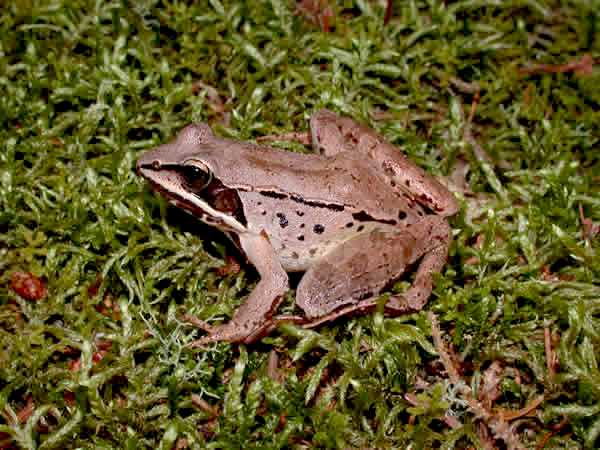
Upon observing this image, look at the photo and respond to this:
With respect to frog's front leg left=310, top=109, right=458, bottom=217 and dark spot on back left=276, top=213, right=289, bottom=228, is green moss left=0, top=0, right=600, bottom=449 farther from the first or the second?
dark spot on back left=276, top=213, right=289, bottom=228

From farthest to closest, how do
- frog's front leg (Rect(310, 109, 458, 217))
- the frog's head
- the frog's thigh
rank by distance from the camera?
frog's front leg (Rect(310, 109, 458, 217)), the frog's head, the frog's thigh

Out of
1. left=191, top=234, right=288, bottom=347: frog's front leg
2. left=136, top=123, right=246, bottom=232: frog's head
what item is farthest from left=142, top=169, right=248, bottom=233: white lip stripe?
left=191, top=234, right=288, bottom=347: frog's front leg

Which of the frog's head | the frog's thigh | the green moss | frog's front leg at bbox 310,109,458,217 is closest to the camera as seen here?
the green moss

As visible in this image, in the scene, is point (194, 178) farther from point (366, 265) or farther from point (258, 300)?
point (366, 265)

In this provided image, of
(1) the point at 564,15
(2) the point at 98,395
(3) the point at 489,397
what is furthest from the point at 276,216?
(1) the point at 564,15

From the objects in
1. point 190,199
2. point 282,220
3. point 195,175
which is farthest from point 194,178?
point 282,220

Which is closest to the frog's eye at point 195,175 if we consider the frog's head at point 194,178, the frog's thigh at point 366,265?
the frog's head at point 194,178

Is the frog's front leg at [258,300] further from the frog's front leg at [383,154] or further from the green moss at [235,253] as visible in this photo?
the frog's front leg at [383,154]
